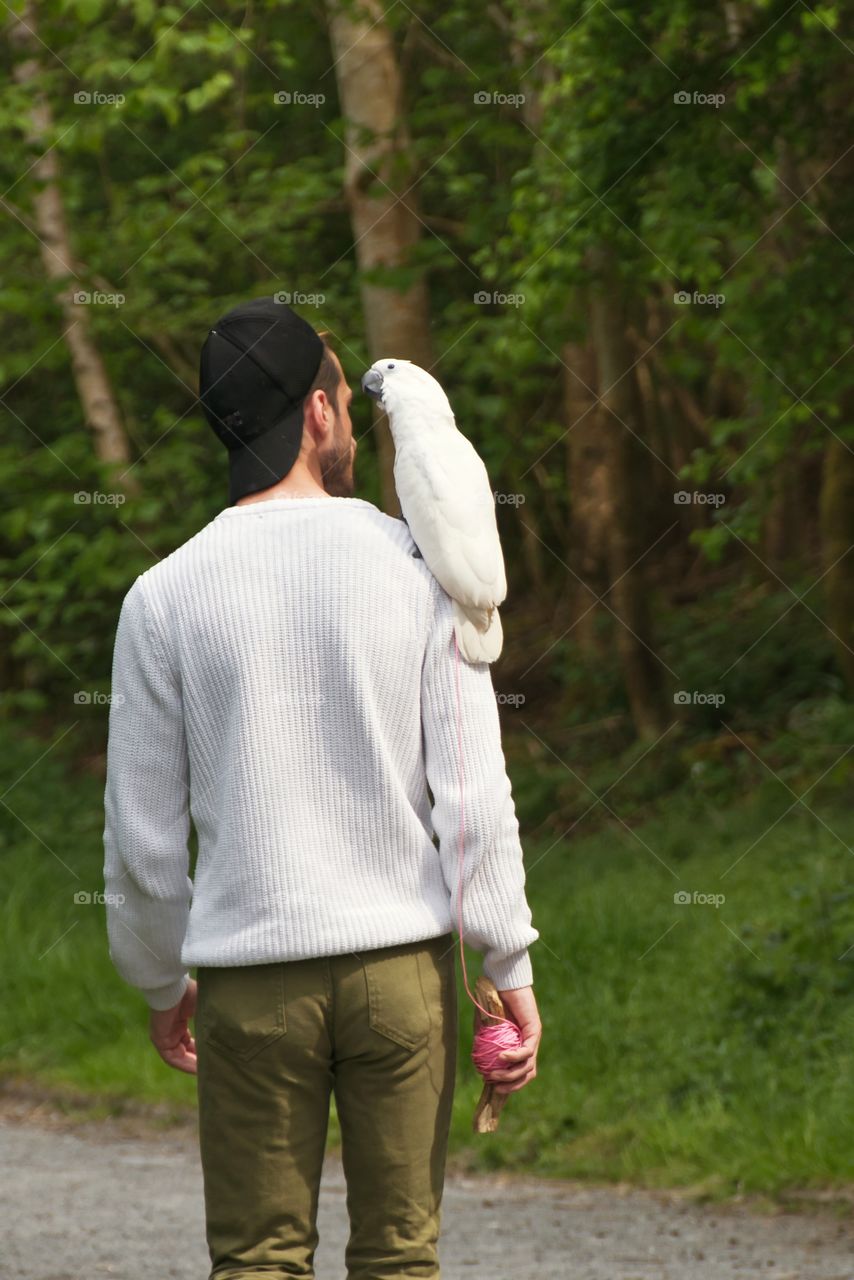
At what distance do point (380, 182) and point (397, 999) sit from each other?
7558 mm

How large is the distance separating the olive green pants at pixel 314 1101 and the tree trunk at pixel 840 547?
8.91m

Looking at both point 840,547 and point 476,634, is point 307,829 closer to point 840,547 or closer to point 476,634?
point 476,634

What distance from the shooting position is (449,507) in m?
2.51

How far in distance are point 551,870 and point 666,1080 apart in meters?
3.48

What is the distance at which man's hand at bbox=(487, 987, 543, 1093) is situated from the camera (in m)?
2.48

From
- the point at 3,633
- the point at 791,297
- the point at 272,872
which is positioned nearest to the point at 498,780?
the point at 272,872

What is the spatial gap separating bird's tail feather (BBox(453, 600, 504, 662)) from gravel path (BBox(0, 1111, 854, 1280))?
2.62 meters

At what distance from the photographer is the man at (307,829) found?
2391mm

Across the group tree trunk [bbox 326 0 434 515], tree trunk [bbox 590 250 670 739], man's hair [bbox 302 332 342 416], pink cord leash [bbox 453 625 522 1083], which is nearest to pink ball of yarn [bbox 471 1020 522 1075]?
pink cord leash [bbox 453 625 522 1083]

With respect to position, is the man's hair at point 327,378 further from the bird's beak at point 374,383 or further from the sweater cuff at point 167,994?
the sweater cuff at point 167,994

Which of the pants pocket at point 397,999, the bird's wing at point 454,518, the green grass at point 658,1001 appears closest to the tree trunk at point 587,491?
the green grass at point 658,1001

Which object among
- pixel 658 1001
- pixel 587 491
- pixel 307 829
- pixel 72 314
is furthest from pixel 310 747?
pixel 587 491

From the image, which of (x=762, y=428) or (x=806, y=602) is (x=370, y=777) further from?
(x=806, y=602)

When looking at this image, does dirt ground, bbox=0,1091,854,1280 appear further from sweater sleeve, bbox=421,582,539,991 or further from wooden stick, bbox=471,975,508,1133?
sweater sleeve, bbox=421,582,539,991
